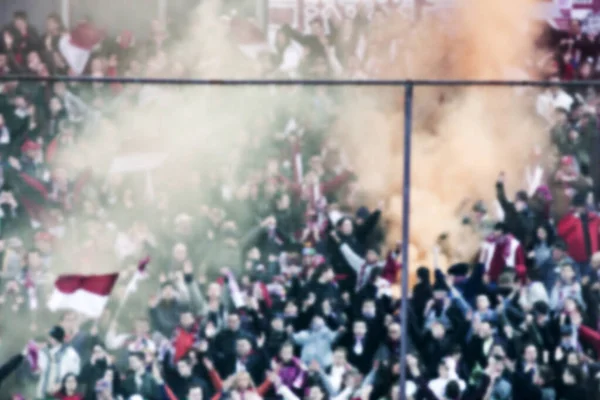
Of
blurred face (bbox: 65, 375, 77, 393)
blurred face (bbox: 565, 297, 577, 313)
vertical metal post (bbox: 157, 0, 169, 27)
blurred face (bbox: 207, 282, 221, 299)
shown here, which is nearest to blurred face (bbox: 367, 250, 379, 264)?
blurred face (bbox: 207, 282, 221, 299)

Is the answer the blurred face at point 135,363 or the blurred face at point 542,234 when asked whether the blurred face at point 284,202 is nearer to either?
the blurred face at point 135,363

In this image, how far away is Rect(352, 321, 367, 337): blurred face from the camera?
9.49 m

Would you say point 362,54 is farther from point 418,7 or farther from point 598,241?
point 598,241

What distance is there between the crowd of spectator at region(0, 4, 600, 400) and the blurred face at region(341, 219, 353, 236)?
0.04 feet

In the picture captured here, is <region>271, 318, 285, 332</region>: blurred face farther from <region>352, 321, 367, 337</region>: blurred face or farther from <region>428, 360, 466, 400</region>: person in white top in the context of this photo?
<region>428, 360, 466, 400</region>: person in white top

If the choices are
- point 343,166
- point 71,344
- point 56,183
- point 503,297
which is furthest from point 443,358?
point 56,183

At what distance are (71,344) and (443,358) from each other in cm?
309

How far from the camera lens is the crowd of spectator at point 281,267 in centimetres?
945

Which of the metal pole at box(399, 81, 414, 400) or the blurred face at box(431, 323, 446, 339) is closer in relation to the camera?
the metal pole at box(399, 81, 414, 400)

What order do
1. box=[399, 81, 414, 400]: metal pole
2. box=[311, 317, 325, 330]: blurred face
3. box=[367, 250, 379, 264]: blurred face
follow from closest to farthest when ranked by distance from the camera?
box=[399, 81, 414, 400]: metal pole < box=[311, 317, 325, 330]: blurred face < box=[367, 250, 379, 264]: blurred face

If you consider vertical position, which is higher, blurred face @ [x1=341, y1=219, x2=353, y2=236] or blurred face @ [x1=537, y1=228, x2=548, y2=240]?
blurred face @ [x1=341, y1=219, x2=353, y2=236]

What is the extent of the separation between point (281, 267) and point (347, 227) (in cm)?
73

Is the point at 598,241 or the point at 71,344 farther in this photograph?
the point at 598,241

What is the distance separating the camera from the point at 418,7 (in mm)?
12352
